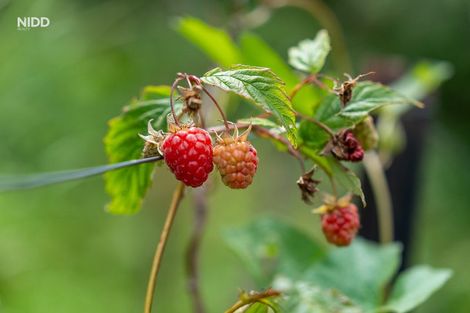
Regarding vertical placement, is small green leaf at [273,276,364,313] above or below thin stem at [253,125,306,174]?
below

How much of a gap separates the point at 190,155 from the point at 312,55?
0.75 ft

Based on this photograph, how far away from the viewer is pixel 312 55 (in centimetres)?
73

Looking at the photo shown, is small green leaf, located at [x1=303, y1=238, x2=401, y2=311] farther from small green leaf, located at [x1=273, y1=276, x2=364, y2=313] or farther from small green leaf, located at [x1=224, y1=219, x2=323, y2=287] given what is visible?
small green leaf, located at [x1=273, y1=276, x2=364, y2=313]

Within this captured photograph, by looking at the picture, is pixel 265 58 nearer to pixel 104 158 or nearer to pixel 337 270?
pixel 337 270

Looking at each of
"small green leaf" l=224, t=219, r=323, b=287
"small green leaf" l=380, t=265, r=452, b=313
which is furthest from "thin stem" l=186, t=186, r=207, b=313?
"small green leaf" l=380, t=265, r=452, b=313

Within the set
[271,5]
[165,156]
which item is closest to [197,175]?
[165,156]

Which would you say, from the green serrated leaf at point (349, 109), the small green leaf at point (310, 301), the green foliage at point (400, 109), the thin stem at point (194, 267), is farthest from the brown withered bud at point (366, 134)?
the green foliage at point (400, 109)

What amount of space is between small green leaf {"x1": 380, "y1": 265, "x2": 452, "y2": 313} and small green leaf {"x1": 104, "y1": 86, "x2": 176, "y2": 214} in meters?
0.33

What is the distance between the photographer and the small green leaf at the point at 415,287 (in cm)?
85

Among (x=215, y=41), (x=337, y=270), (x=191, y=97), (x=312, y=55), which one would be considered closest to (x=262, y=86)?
(x=191, y=97)

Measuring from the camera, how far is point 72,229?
219cm

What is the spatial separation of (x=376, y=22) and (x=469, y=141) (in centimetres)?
71

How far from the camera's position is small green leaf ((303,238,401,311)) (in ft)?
3.02

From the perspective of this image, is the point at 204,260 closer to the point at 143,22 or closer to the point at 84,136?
the point at 84,136
